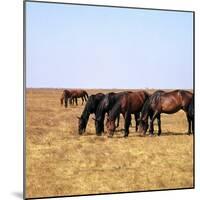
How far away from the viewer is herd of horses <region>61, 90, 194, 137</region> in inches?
160

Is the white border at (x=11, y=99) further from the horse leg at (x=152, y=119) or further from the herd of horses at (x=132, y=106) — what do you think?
the horse leg at (x=152, y=119)

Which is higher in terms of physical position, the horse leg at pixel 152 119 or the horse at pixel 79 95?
the horse at pixel 79 95

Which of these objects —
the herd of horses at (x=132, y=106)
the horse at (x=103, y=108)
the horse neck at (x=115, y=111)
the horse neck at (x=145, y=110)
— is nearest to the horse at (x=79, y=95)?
the herd of horses at (x=132, y=106)

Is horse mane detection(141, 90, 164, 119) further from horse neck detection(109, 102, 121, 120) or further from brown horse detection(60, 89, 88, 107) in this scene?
brown horse detection(60, 89, 88, 107)

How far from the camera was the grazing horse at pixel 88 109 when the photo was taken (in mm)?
4062

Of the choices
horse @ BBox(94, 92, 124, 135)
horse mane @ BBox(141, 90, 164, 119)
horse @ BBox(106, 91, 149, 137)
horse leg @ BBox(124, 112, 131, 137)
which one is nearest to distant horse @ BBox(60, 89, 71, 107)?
horse @ BBox(94, 92, 124, 135)

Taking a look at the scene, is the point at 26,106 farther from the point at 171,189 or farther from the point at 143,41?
the point at 171,189

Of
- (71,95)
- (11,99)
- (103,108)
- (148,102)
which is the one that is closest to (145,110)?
(148,102)

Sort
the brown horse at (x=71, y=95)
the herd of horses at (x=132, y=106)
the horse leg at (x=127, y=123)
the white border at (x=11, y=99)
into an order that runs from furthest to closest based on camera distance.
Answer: the horse leg at (x=127, y=123) → the herd of horses at (x=132, y=106) → the brown horse at (x=71, y=95) → the white border at (x=11, y=99)

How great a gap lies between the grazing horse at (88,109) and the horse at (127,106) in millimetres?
143

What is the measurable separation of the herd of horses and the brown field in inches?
1.8

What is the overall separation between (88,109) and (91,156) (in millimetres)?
366

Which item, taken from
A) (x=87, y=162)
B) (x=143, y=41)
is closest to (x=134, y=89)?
(x=143, y=41)

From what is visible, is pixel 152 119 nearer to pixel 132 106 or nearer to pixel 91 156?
pixel 132 106
